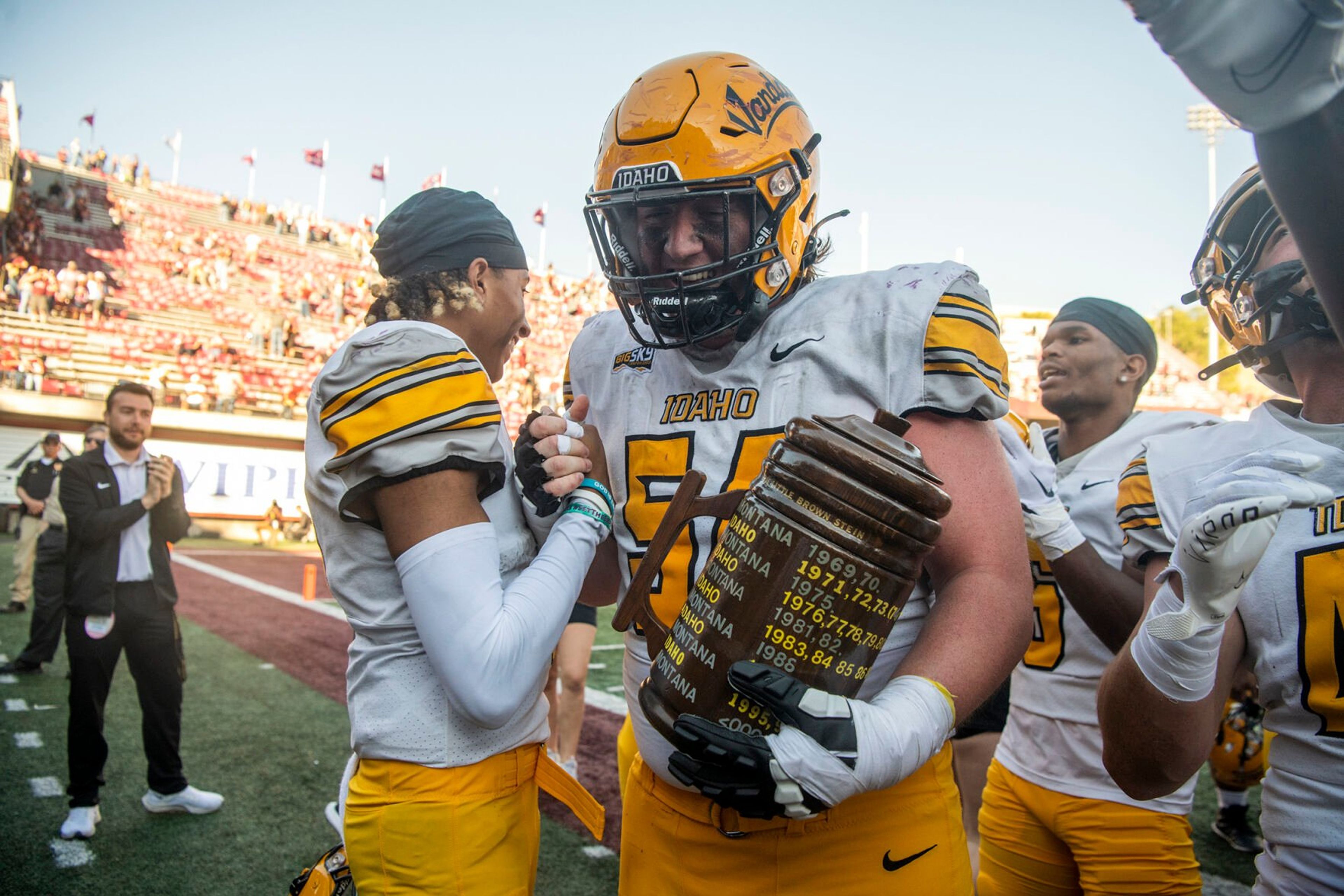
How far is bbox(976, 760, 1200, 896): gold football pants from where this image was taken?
7.98ft

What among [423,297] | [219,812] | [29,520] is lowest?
[29,520]

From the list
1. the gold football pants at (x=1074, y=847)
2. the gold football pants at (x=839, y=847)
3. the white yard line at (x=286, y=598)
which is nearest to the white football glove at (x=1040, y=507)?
the gold football pants at (x=1074, y=847)

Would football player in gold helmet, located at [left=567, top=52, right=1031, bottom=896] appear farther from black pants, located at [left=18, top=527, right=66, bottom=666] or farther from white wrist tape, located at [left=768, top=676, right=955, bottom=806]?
black pants, located at [left=18, top=527, right=66, bottom=666]

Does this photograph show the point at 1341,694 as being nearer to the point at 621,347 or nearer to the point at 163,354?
the point at 621,347

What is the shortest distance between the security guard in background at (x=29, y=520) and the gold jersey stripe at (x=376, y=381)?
31.7ft

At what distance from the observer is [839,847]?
4.58ft

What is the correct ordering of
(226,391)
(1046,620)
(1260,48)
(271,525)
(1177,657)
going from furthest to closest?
(226,391) → (271,525) → (1046,620) → (1177,657) → (1260,48)

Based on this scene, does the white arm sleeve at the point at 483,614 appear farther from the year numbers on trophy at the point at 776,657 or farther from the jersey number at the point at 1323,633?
the jersey number at the point at 1323,633

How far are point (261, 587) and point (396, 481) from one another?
12479 mm

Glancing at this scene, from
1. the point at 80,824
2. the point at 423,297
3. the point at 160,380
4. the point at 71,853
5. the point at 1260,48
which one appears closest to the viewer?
the point at 1260,48

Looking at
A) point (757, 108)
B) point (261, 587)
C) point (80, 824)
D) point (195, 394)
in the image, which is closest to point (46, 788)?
point (80, 824)

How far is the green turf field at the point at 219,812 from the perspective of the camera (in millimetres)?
3701

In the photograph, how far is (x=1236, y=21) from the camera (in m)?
0.64

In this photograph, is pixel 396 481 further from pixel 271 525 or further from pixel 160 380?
pixel 160 380
